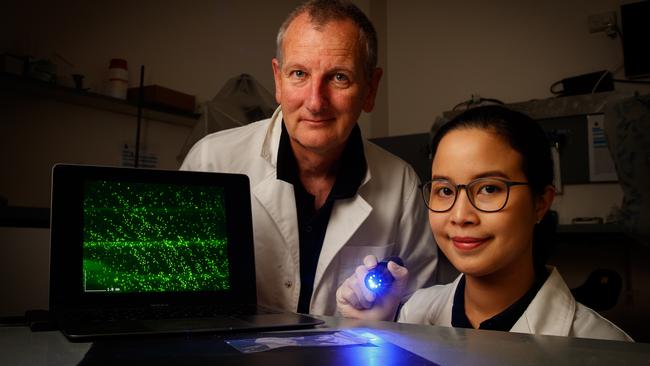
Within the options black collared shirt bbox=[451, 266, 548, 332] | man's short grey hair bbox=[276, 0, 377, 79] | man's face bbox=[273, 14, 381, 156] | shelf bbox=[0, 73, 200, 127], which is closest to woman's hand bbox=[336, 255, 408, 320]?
black collared shirt bbox=[451, 266, 548, 332]

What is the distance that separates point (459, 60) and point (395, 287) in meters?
2.87

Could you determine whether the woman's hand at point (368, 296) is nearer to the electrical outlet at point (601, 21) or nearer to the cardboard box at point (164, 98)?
the cardboard box at point (164, 98)

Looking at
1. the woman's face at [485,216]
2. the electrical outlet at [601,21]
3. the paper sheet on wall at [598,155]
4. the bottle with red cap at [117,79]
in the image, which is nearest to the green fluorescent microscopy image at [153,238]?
the woman's face at [485,216]

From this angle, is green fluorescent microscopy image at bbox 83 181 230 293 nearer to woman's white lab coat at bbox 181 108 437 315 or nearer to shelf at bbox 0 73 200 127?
woman's white lab coat at bbox 181 108 437 315

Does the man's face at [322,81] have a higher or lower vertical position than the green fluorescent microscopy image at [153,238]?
higher

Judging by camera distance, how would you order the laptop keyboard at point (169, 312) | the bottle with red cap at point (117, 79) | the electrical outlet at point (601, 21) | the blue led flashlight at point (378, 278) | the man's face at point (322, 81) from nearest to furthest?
the laptop keyboard at point (169, 312), the blue led flashlight at point (378, 278), the man's face at point (322, 81), the bottle with red cap at point (117, 79), the electrical outlet at point (601, 21)

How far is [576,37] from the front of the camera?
319 centimetres

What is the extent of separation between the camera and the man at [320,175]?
3.82 ft

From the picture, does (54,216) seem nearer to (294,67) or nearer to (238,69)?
(294,67)

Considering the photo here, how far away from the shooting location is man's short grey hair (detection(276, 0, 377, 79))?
3.87ft

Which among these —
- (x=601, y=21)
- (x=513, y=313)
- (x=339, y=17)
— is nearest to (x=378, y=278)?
(x=513, y=313)

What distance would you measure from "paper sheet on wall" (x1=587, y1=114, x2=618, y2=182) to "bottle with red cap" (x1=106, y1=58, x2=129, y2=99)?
2.15 meters

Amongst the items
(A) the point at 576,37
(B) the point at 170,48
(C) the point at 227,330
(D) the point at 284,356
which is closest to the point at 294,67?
(C) the point at 227,330

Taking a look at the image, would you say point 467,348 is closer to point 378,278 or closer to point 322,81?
point 378,278
